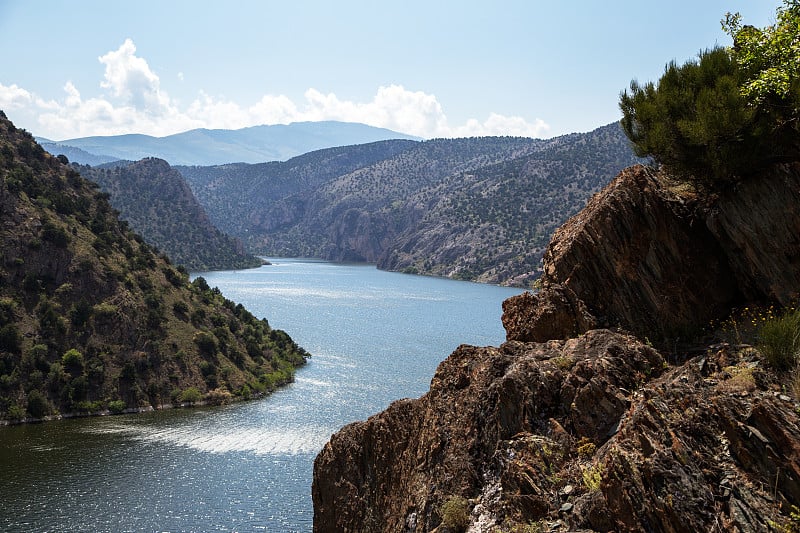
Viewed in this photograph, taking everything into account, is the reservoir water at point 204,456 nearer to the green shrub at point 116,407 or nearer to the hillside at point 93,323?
the green shrub at point 116,407

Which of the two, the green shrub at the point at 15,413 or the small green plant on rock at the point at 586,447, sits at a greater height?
the small green plant on rock at the point at 586,447

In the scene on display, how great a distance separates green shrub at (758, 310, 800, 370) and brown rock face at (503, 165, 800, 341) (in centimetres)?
428

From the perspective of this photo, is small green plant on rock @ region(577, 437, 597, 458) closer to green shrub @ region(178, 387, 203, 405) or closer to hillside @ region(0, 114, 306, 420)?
hillside @ region(0, 114, 306, 420)

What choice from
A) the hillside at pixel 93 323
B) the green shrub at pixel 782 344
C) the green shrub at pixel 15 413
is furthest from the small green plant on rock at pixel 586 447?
the hillside at pixel 93 323

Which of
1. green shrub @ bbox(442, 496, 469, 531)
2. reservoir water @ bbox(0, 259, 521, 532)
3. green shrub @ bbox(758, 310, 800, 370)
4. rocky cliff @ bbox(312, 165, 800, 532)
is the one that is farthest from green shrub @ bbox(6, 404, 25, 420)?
green shrub @ bbox(758, 310, 800, 370)

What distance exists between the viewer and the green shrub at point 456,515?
45.0 feet

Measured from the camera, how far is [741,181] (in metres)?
17.0

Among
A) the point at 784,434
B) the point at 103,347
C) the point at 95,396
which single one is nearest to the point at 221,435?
the point at 95,396

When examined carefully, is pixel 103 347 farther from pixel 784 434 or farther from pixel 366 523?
pixel 784 434

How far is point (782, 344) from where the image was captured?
12.0 metres

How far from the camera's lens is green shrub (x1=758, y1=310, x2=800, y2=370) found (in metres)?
11.8

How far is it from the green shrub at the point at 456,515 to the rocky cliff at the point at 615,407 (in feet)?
0.11

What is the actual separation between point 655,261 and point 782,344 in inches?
242

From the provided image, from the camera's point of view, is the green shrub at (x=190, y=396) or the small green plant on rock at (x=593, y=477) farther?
the green shrub at (x=190, y=396)
